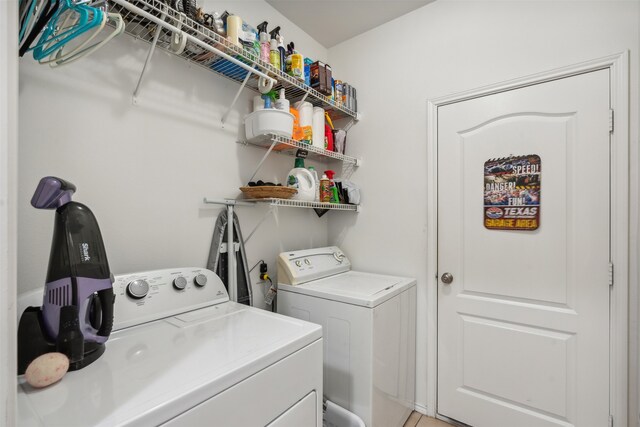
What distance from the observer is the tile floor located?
196 centimetres

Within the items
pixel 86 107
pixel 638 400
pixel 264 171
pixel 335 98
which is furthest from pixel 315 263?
pixel 638 400

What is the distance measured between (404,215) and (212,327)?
1.52m

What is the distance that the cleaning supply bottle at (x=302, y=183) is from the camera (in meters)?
1.90

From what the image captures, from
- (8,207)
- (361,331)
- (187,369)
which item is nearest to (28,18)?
(8,207)

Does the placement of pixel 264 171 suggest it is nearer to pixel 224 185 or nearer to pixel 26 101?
pixel 224 185

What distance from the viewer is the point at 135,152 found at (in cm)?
138

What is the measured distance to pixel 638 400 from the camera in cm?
147

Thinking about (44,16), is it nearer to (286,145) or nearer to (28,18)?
(28,18)

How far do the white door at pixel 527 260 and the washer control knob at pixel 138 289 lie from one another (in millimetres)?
1749

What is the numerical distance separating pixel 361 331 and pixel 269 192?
2.94ft

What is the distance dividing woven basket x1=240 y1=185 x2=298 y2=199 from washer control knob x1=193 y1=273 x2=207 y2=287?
53 centimetres

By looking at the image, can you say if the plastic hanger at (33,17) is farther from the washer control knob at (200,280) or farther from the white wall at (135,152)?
the washer control knob at (200,280)

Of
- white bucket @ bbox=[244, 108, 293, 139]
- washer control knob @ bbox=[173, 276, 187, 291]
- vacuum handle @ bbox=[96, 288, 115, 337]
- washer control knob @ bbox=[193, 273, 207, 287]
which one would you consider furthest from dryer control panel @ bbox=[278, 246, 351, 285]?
vacuum handle @ bbox=[96, 288, 115, 337]

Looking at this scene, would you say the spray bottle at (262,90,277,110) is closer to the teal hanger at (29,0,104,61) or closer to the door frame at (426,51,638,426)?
the teal hanger at (29,0,104,61)
